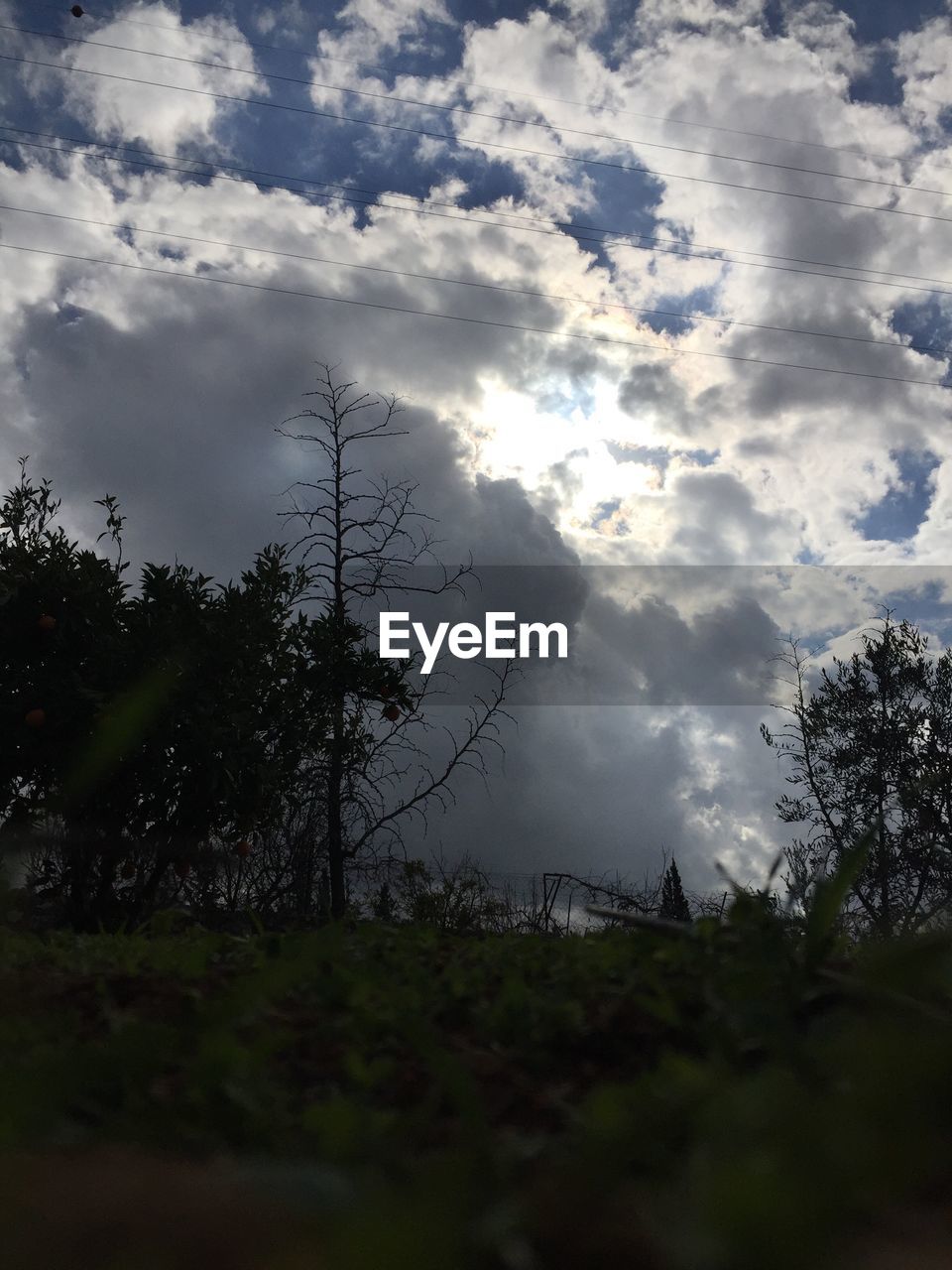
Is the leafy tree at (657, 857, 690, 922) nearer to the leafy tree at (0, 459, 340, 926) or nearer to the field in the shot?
the leafy tree at (0, 459, 340, 926)

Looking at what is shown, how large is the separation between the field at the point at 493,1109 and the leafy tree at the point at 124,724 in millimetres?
5181

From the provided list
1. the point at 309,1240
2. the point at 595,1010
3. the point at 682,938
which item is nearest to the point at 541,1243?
the point at 309,1240

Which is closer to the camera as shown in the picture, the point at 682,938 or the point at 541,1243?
the point at 541,1243

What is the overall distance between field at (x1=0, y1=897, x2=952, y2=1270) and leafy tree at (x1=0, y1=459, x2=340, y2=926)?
204 inches

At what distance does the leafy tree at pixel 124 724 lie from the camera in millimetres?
7559

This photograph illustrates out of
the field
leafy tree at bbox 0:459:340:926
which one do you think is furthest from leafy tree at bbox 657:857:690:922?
the field

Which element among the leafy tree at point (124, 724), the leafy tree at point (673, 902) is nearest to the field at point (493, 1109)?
the leafy tree at point (124, 724)

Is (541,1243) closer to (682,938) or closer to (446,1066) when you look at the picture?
(446,1066)

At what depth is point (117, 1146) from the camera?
1284 millimetres

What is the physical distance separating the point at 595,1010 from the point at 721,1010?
1.06ft

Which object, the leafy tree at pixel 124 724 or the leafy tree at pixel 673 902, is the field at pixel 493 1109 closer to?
the leafy tree at pixel 124 724

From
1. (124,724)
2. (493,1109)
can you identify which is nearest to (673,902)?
(124,724)

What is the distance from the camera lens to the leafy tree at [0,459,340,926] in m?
7.56

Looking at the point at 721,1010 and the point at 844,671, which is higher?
the point at 844,671
